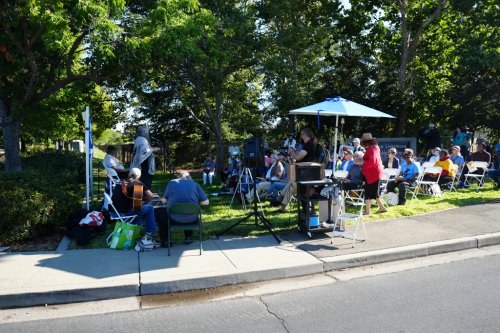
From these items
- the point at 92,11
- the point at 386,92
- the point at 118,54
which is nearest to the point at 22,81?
the point at 118,54

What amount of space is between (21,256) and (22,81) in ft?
30.8

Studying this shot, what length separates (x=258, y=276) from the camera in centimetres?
575

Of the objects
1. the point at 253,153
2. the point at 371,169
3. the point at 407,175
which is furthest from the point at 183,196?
the point at 407,175

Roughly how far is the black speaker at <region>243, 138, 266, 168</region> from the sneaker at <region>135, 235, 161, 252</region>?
2.19 meters

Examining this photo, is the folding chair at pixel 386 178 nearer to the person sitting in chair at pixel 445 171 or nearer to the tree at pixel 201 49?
the person sitting in chair at pixel 445 171

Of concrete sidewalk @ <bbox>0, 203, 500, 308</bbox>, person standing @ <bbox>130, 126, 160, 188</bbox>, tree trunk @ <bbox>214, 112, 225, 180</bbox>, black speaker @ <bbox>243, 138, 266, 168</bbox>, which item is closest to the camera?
concrete sidewalk @ <bbox>0, 203, 500, 308</bbox>

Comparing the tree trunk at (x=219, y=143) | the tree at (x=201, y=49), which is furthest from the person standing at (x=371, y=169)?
the tree trunk at (x=219, y=143)

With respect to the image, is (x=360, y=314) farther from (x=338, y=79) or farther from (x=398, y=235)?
(x=338, y=79)

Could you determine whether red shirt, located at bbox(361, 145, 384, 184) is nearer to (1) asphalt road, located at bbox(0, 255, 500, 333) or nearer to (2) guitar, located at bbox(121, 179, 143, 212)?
(1) asphalt road, located at bbox(0, 255, 500, 333)

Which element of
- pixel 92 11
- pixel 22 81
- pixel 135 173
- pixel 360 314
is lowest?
pixel 360 314

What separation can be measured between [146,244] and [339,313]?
142 inches

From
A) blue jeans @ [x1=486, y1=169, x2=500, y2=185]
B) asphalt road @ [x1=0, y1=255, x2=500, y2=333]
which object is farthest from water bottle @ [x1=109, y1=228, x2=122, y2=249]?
blue jeans @ [x1=486, y1=169, x2=500, y2=185]

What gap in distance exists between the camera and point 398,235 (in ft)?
24.6

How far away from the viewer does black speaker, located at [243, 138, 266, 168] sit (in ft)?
25.4
